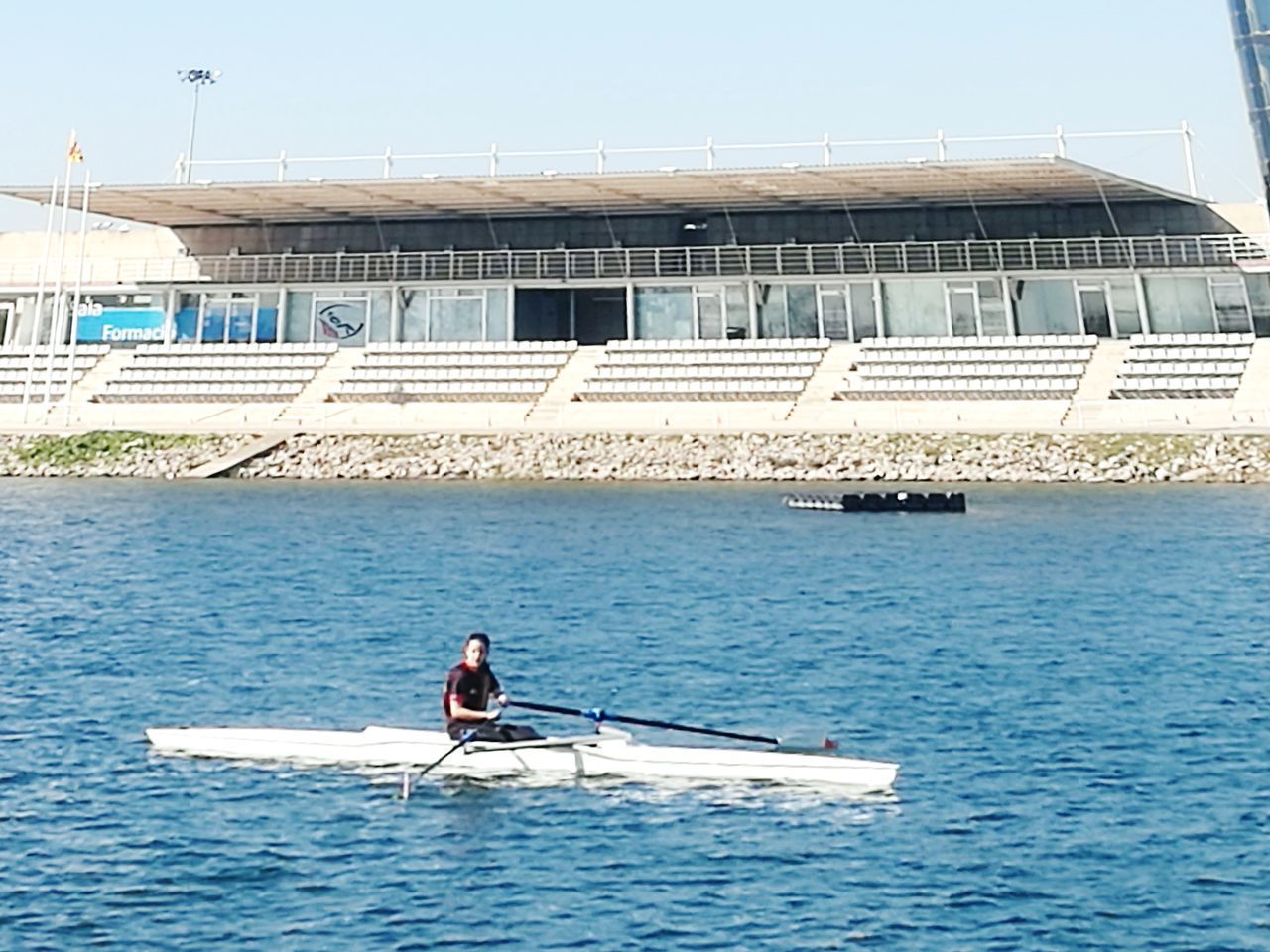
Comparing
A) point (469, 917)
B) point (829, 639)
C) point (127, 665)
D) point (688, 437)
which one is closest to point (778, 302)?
point (688, 437)

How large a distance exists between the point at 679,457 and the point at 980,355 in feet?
50.4

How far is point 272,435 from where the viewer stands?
60625mm

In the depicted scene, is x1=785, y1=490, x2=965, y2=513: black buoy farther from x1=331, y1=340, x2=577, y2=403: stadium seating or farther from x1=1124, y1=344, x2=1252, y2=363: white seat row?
x1=331, y1=340, x2=577, y2=403: stadium seating

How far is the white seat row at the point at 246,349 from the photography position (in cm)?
6988

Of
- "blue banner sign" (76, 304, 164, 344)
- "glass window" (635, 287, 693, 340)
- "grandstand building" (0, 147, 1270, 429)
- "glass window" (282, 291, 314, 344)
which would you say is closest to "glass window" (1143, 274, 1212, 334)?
"grandstand building" (0, 147, 1270, 429)

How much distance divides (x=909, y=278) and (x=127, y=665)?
4887cm

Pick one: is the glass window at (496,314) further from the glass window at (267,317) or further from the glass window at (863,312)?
the glass window at (863,312)

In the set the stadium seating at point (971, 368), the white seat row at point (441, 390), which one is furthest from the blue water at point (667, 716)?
the white seat row at point (441, 390)

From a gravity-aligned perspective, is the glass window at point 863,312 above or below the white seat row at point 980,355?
above

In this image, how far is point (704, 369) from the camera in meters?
64.5

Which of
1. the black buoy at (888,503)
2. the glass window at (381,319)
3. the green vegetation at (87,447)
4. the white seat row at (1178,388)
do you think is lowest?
the black buoy at (888,503)

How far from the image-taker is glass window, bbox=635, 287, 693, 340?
69.3 meters

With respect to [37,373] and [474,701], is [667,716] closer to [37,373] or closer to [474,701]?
[474,701]

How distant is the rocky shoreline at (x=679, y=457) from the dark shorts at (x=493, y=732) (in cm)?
3657
